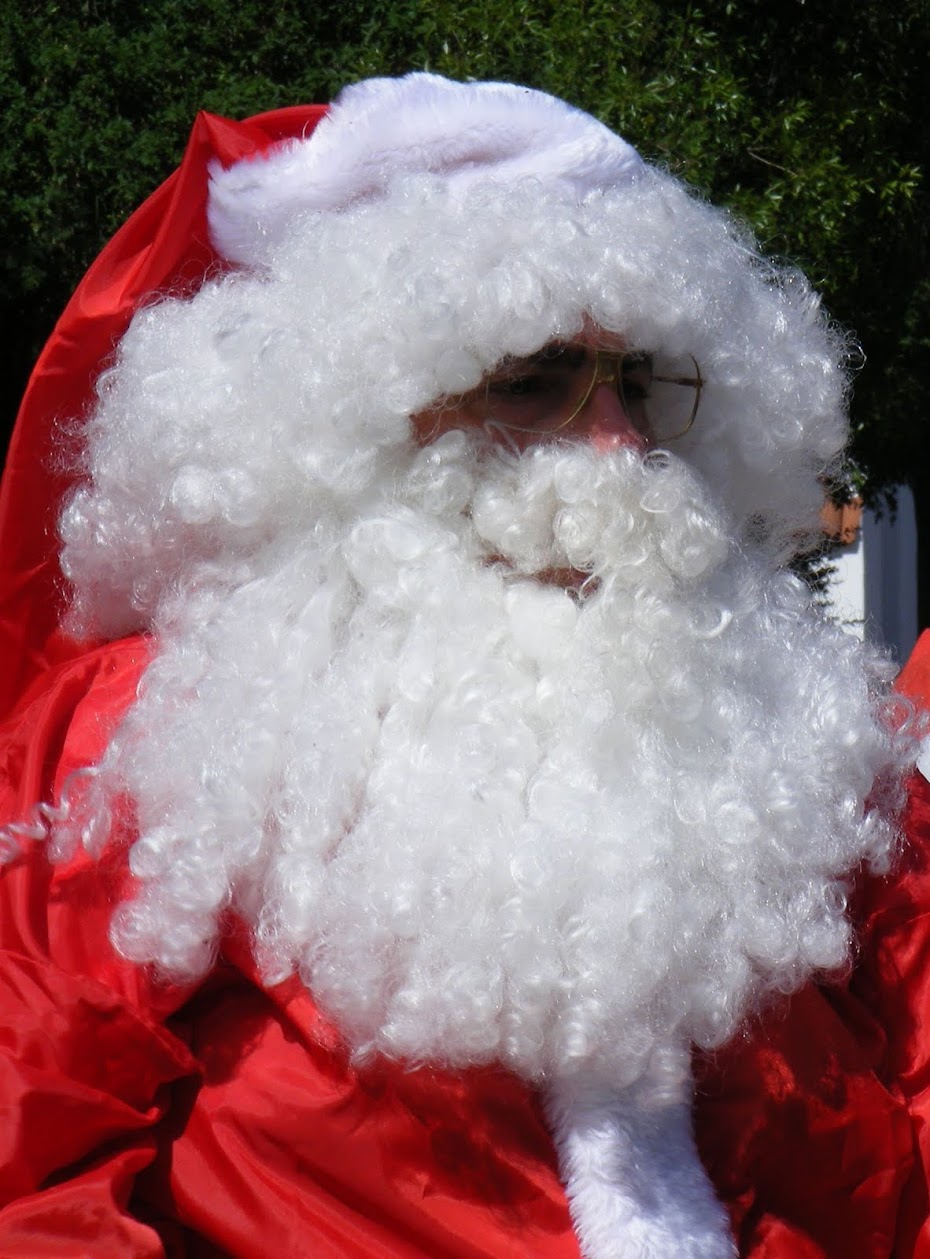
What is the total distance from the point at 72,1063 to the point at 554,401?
3.81 ft

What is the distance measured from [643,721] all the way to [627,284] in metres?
0.65

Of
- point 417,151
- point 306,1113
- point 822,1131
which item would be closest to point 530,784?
point 306,1113

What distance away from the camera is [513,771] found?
2.12 metres

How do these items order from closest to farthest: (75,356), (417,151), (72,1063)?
(72,1063) < (417,151) < (75,356)

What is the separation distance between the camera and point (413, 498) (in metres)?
2.33

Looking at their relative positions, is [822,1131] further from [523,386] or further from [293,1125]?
[523,386]

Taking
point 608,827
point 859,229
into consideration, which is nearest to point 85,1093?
point 608,827

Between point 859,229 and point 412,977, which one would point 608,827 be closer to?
point 412,977

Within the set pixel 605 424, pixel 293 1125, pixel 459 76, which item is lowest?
pixel 293 1125

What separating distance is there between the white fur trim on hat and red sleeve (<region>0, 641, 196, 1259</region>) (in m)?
0.98

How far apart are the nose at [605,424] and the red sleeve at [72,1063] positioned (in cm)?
90

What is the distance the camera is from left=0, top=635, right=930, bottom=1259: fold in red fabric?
192 centimetres

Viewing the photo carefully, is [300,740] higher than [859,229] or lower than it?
higher

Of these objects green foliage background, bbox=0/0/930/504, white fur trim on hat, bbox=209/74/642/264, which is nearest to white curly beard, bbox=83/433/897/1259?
white fur trim on hat, bbox=209/74/642/264
